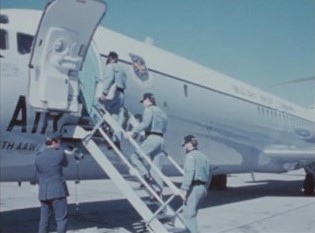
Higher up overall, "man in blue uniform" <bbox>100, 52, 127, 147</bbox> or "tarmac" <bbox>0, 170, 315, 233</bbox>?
"man in blue uniform" <bbox>100, 52, 127, 147</bbox>

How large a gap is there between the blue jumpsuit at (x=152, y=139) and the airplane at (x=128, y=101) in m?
0.93

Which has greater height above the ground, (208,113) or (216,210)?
(208,113)

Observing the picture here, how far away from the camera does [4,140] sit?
719 cm

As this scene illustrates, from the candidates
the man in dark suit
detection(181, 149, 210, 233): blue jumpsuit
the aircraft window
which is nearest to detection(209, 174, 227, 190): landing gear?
detection(181, 149, 210, 233): blue jumpsuit

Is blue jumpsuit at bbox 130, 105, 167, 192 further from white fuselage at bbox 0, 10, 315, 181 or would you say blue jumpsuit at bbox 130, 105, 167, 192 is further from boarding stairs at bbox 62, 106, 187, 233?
white fuselage at bbox 0, 10, 315, 181

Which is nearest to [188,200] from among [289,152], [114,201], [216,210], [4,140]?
[4,140]

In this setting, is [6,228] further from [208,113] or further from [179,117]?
[208,113]

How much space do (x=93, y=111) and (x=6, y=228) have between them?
3.11m

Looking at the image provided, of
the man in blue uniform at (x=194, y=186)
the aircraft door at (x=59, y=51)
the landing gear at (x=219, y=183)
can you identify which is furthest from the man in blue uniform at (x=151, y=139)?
the landing gear at (x=219, y=183)

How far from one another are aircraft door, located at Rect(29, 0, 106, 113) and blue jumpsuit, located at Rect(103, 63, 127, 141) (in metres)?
0.79

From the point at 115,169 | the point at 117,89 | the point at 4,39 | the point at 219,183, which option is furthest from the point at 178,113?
the point at 219,183

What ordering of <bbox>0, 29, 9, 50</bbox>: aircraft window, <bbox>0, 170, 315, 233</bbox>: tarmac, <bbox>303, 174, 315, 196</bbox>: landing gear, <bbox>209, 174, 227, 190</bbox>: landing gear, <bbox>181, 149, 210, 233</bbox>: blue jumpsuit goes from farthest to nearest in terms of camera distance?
<bbox>209, 174, 227, 190</bbox>: landing gear < <bbox>303, 174, 315, 196</bbox>: landing gear < <bbox>0, 170, 315, 233</bbox>: tarmac < <bbox>181, 149, 210, 233</bbox>: blue jumpsuit < <bbox>0, 29, 9, 50</bbox>: aircraft window

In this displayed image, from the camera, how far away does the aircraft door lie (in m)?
7.22

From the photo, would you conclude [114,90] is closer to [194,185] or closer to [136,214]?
[194,185]
